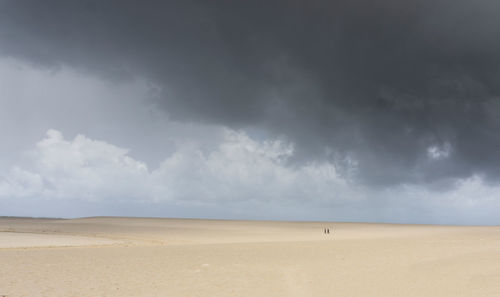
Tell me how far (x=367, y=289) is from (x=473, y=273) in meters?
8.51

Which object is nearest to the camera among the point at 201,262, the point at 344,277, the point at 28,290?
the point at 28,290

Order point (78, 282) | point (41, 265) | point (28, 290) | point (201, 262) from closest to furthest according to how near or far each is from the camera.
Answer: point (28, 290) < point (78, 282) < point (41, 265) < point (201, 262)

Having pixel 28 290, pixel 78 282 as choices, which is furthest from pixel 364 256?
pixel 28 290

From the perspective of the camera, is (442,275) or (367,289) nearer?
(367,289)

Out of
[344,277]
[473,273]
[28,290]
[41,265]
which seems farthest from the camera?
[41,265]

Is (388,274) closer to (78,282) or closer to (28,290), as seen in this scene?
(78,282)

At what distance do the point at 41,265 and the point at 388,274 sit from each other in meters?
20.9

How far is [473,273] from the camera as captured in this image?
21.1 m

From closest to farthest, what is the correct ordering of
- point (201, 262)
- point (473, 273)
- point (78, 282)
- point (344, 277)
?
point (78, 282) < point (344, 277) < point (473, 273) < point (201, 262)

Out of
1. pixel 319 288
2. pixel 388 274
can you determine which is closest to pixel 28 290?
A: pixel 319 288

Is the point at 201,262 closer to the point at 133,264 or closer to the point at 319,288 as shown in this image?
the point at 133,264

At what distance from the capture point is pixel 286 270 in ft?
73.4

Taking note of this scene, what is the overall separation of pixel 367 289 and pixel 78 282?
13.8 m

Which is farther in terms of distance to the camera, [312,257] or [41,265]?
[312,257]
